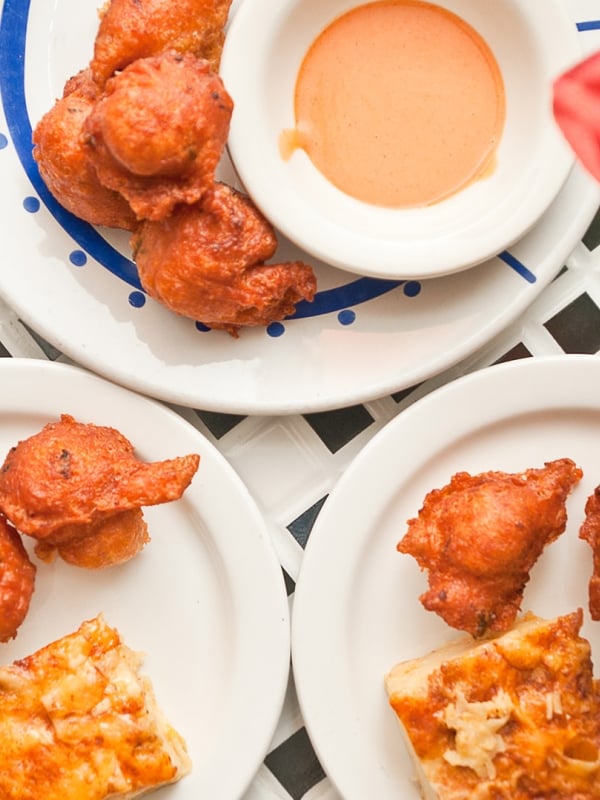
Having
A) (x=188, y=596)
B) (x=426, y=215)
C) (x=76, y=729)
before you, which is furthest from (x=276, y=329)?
(x=76, y=729)

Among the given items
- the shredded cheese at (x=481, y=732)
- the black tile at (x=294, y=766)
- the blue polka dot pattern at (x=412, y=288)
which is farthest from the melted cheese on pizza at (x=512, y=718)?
the blue polka dot pattern at (x=412, y=288)

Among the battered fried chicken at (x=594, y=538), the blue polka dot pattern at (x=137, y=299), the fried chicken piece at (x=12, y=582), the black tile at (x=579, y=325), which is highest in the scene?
the blue polka dot pattern at (x=137, y=299)

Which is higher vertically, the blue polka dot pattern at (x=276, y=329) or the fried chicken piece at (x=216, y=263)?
the fried chicken piece at (x=216, y=263)

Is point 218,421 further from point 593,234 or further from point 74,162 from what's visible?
point 593,234

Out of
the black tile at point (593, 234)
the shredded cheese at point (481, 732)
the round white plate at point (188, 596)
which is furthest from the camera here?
the black tile at point (593, 234)

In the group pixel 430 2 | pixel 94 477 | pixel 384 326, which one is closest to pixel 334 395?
pixel 384 326

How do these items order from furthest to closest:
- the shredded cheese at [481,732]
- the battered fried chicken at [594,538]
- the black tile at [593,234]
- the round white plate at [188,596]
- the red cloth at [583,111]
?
the black tile at [593,234]
the round white plate at [188,596]
the battered fried chicken at [594,538]
the shredded cheese at [481,732]
the red cloth at [583,111]

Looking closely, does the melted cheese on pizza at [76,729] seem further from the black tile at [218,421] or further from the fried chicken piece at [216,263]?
the fried chicken piece at [216,263]
